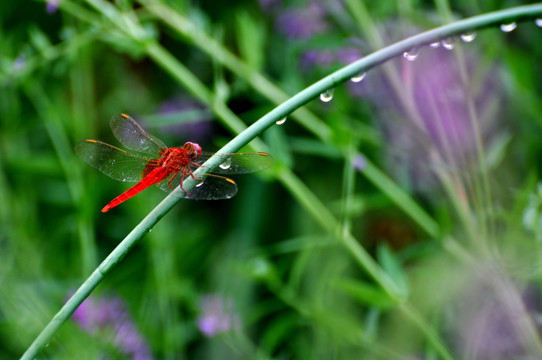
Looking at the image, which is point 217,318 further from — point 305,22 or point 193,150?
point 305,22

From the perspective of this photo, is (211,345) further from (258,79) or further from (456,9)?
(456,9)

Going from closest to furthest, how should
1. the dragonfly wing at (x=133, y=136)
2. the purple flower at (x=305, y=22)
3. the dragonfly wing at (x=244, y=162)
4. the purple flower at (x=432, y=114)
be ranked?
the dragonfly wing at (x=244, y=162) < the dragonfly wing at (x=133, y=136) < the purple flower at (x=432, y=114) < the purple flower at (x=305, y=22)

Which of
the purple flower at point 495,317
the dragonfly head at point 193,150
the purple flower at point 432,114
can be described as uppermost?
the purple flower at point 432,114

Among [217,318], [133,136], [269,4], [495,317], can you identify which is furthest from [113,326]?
[269,4]

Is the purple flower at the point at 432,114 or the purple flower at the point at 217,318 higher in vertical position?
the purple flower at the point at 432,114

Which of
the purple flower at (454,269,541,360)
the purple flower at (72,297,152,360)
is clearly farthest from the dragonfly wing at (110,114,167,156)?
the purple flower at (454,269,541,360)

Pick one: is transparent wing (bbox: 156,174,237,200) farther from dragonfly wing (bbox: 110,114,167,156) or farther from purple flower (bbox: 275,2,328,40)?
purple flower (bbox: 275,2,328,40)

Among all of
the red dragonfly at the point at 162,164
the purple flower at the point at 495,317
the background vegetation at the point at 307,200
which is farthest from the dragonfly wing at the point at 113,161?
the purple flower at the point at 495,317

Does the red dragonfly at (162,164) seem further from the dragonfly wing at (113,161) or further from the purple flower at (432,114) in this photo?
the purple flower at (432,114)
